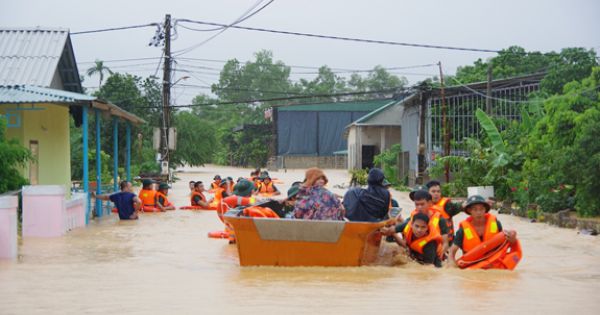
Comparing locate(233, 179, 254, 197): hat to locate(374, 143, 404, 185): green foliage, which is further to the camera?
locate(374, 143, 404, 185): green foliage

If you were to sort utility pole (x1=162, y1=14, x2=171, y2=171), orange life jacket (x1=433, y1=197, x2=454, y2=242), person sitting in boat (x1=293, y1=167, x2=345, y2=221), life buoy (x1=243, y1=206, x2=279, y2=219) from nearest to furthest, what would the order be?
person sitting in boat (x1=293, y1=167, x2=345, y2=221) < orange life jacket (x1=433, y1=197, x2=454, y2=242) < life buoy (x1=243, y1=206, x2=279, y2=219) < utility pole (x1=162, y1=14, x2=171, y2=171)

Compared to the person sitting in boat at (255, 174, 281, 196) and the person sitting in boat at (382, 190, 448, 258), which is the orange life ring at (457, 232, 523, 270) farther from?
the person sitting in boat at (255, 174, 281, 196)

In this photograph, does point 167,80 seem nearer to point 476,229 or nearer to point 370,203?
point 370,203

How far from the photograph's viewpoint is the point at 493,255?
10.6 metres

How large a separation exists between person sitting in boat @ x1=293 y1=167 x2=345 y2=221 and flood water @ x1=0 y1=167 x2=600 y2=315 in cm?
75

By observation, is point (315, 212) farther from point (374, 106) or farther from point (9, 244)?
point (374, 106)

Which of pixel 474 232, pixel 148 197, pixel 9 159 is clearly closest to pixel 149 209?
pixel 148 197

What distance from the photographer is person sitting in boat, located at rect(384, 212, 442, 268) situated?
11.1 metres

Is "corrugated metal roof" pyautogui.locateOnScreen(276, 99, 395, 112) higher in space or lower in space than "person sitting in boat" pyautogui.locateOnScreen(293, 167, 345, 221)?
higher

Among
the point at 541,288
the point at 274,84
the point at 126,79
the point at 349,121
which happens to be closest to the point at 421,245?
the point at 541,288

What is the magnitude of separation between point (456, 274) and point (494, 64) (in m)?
37.1

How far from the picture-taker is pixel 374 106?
72250mm

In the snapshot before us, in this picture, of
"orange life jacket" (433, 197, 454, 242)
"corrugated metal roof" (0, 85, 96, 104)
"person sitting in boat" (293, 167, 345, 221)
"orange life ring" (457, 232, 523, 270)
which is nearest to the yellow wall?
"corrugated metal roof" (0, 85, 96, 104)

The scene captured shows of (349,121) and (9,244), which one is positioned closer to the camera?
→ (9,244)
